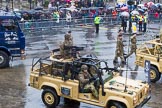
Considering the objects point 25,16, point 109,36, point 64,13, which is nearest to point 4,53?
point 109,36

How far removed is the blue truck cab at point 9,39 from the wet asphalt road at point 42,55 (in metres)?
0.61

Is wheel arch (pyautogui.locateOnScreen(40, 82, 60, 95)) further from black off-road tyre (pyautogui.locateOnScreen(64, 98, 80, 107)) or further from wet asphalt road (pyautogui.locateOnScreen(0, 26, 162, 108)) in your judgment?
black off-road tyre (pyautogui.locateOnScreen(64, 98, 80, 107))

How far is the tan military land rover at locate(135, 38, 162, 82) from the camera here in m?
17.7

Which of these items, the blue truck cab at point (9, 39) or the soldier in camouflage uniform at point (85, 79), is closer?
the soldier in camouflage uniform at point (85, 79)

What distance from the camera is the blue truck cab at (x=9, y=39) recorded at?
67.3 ft

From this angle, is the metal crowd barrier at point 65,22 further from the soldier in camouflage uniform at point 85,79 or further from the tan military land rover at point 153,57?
the soldier in camouflage uniform at point 85,79

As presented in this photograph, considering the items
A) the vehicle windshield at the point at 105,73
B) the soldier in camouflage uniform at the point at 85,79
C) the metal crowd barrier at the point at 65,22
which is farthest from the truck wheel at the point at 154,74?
the metal crowd barrier at the point at 65,22

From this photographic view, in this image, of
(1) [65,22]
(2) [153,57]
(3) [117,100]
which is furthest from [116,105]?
(1) [65,22]

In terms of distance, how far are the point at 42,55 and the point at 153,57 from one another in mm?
7613

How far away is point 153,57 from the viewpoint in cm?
1788

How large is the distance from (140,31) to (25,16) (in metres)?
8.85

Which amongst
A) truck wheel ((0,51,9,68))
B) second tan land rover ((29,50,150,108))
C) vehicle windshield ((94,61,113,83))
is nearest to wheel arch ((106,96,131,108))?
second tan land rover ((29,50,150,108))

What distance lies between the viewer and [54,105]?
1453 centimetres

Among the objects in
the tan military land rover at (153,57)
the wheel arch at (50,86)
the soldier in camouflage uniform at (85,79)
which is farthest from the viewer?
the tan military land rover at (153,57)
